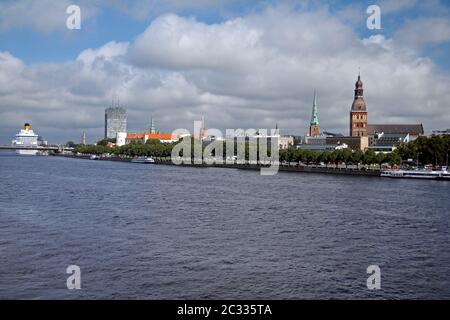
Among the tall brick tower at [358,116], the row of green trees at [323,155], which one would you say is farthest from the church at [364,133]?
the row of green trees at [323,155]

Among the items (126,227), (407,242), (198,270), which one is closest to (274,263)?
(198,270)

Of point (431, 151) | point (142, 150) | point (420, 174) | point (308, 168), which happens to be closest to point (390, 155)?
point (431, 151)

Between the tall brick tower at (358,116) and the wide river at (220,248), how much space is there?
94617mm

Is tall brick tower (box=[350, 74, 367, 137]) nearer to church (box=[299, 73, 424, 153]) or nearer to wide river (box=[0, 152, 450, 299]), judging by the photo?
church (box=[299, 73, 424, 153])

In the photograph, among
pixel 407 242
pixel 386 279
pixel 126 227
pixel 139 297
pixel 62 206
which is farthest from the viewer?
pixel 62 206

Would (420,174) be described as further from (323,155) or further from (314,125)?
(314,125)

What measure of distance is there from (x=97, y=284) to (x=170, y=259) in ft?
10.8

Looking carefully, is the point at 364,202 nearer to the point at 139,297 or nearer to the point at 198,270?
the point at 198,270

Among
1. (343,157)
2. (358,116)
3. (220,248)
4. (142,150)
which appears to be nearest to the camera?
(220,248)

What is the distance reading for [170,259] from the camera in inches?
676

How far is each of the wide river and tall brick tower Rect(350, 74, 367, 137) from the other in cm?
9462

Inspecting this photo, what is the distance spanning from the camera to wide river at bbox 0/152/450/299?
14242mm

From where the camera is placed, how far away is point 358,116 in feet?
415

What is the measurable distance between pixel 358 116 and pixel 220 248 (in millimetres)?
112900
